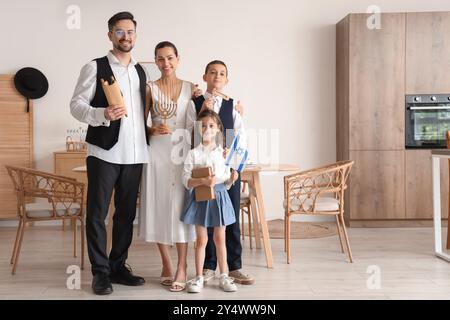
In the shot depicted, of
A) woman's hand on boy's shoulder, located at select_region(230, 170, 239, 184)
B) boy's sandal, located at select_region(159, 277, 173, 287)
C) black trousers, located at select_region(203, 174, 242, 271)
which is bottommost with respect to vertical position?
boy's sandal, located at select_region(159, 277, 173, 287)

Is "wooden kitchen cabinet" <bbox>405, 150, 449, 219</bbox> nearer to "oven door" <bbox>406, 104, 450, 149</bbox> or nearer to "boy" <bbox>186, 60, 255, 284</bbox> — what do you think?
"oven door" <bbox>406, 104, 450, 149</bbox>

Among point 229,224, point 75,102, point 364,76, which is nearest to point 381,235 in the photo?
point 364,76

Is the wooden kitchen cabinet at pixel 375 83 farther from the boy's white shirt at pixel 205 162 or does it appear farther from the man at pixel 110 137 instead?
the man at pixel 110 137

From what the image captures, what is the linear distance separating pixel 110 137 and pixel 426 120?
3.68 meters

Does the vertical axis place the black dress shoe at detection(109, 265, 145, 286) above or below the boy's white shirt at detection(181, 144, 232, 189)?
below

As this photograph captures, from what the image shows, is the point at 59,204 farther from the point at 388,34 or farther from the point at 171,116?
the point at 388,34

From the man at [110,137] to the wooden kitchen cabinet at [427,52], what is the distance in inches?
130

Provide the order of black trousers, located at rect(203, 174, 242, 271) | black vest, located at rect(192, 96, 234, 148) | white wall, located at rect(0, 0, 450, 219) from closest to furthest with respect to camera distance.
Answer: black vest, located at rect(192, 96, 234, 148) < black trousers, located at rect(203, 174, 242, 271) < white wall, located at rect(0, 0, 450, 219)

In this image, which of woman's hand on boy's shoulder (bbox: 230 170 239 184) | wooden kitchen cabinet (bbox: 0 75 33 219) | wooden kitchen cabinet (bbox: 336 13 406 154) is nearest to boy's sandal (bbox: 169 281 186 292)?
woman's hand on boy's shoulder (bbox: 230 170 239 184)

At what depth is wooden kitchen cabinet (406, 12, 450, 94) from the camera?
18.5 ft

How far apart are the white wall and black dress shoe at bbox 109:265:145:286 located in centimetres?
289

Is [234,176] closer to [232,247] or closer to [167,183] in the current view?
[167,183]

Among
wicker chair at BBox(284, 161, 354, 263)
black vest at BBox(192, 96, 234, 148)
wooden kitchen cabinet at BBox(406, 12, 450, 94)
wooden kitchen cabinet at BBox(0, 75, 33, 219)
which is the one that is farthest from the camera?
wooden kitchen cabinet at BBox(0, 75, 33, 219)

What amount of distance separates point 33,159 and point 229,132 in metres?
3.30
